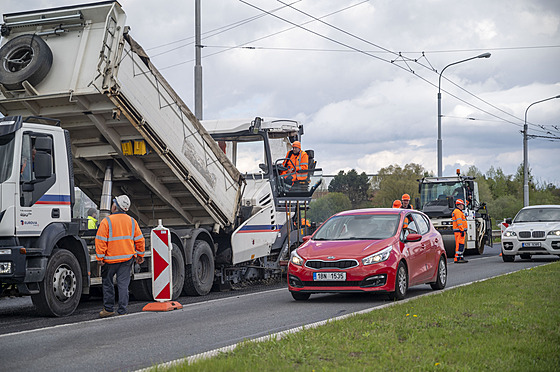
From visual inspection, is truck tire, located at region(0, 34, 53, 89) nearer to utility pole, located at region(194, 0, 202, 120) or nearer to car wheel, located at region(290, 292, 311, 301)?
car wheel, located at region(290, 292, 311, 301)

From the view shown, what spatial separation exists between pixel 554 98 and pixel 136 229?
1509 inches

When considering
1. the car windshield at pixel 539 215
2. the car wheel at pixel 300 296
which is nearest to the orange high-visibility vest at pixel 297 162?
the car wheel at pixel 300 296

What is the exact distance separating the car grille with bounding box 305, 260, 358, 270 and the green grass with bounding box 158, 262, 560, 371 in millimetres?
1630

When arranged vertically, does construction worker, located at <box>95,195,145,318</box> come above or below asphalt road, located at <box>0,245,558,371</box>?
above

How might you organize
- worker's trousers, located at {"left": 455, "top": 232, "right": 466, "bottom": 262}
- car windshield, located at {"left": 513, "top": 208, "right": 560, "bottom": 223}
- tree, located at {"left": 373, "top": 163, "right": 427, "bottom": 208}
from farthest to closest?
tree, located at {"left": 373, "top": 163, "right": 427, "bottom": 208}, worker's trousers, located at {"left": 455, "top": 232, "right": 466, "bottom": 262}, car windshield, located at {"left": 513, "top": 208, "right": 560, "bottom": 223}

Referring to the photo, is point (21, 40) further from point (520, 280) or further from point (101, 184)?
point (520, 280)

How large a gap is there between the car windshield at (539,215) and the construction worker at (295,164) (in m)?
8.55

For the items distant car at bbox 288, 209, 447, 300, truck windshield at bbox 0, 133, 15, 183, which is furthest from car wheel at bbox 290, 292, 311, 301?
truck windshield at bbox 0, 133, 15, 183

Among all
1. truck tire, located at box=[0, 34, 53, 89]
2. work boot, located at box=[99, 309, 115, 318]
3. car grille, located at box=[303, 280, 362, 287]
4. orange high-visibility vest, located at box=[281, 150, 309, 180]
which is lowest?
work boot, located at box=[99, 309, 115, 318]

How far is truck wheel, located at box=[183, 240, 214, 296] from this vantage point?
14.0 meters

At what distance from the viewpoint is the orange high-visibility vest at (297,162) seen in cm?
1673

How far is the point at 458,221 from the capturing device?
76.2ft

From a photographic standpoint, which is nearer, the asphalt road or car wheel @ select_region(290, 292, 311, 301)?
the asphalt road

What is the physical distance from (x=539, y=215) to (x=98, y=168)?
14042 mm
